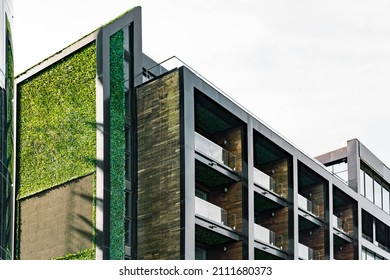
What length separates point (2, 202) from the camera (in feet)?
101

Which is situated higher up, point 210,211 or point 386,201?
point 386,201

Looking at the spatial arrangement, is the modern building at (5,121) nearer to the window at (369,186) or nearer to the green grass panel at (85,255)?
the green grass panel at (85,255)

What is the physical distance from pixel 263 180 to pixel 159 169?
344 inches

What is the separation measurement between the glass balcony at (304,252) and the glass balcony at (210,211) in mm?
7908

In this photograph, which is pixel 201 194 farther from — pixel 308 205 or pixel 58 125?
pixel 308 205

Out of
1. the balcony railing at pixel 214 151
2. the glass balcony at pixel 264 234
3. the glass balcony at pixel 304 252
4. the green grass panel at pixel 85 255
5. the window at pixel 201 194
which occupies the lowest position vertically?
the green grass panel at pixel 85 255

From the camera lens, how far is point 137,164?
128ft

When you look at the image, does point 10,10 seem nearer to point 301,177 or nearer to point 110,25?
point 110,25

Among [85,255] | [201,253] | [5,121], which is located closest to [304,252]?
[201,253]

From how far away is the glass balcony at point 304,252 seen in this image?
47.3 m

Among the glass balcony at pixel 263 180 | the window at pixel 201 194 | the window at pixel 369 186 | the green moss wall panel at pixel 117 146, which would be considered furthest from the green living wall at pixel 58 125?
the window at pixel 369 186
